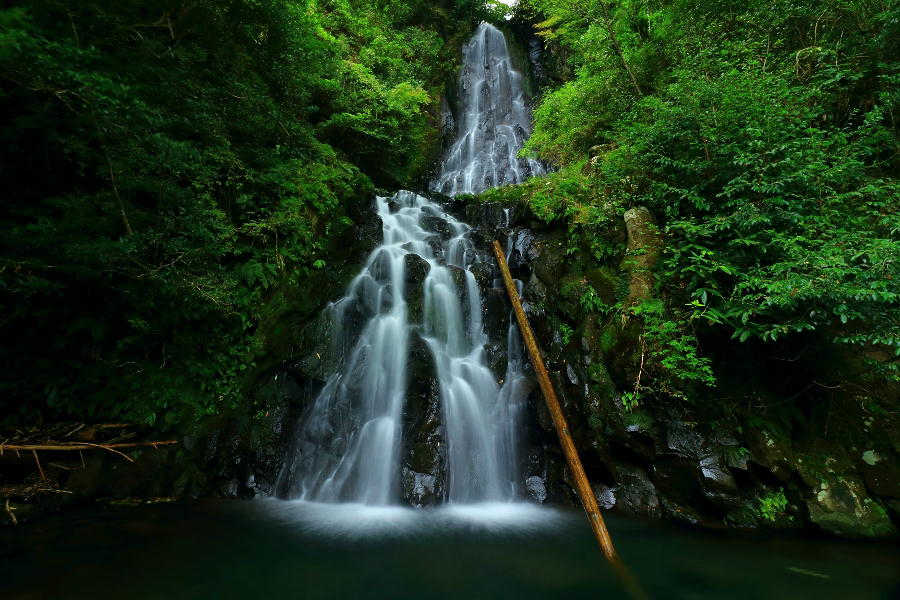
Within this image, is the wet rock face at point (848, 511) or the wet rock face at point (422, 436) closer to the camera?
the wet rock face at point (848, 511)

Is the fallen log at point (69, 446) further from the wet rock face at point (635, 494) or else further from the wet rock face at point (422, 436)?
the wet rock face at point (635, 494)

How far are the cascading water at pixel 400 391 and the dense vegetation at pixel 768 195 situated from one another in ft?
7.51

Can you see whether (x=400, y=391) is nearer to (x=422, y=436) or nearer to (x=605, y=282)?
(x=422, y=436)

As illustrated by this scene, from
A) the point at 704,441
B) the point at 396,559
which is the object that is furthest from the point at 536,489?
the point at 396,559

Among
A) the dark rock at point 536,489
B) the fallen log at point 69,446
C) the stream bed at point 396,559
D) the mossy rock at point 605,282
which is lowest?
the stream bed at point 396,559

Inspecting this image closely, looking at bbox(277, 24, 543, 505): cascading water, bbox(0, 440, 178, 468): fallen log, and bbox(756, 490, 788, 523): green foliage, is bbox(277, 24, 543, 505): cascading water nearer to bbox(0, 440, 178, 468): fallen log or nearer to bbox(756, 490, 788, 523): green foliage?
bbox(0, 440, 178, 468): fallen log

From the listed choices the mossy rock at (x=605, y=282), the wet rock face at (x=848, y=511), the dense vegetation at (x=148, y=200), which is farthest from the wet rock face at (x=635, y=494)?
the dense vegetation at (x=148, y=200)

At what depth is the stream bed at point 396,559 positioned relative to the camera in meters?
3.11

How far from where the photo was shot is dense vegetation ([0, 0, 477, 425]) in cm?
360

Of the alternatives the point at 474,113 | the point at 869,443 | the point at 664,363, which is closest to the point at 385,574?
the point at 664,363

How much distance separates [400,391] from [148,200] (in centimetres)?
478

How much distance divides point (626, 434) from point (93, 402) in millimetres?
7037

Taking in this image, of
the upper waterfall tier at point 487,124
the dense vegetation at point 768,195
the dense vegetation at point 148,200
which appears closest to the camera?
the dense vegetation at point 148,200

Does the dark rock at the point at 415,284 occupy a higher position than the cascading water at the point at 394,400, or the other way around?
the dark rock at the point at 415,284
